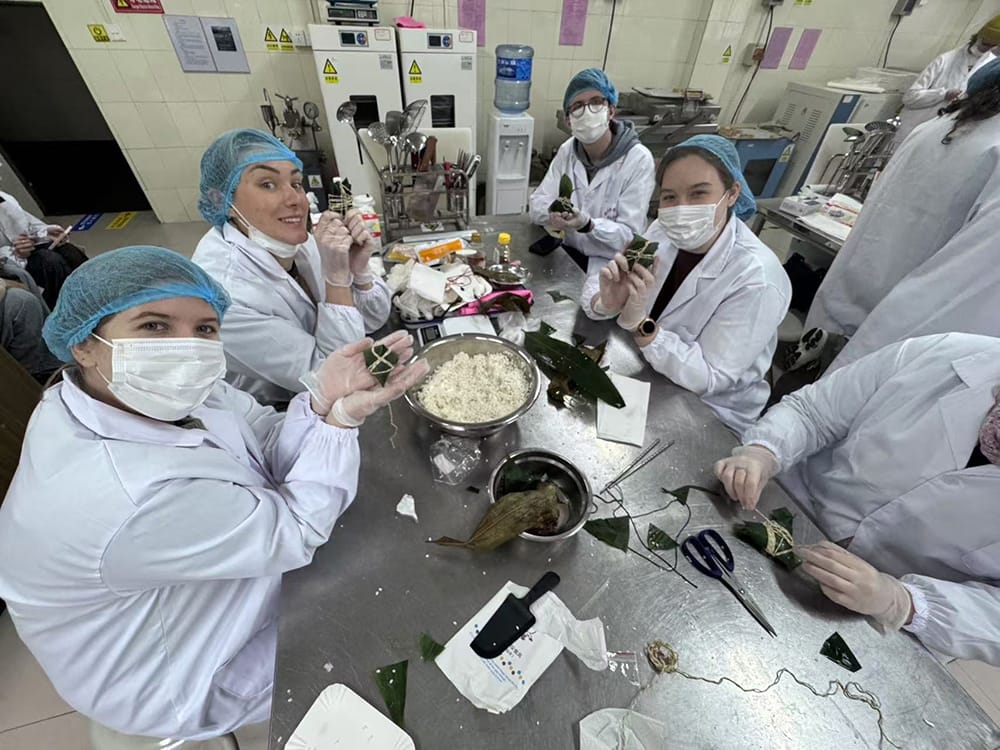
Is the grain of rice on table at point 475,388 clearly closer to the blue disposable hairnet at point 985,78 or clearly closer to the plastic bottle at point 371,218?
the plastic bottle at point 371,218

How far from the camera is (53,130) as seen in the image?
18.1ft

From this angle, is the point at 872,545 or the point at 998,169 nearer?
the point at 872,545

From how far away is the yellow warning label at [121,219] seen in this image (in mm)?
4320

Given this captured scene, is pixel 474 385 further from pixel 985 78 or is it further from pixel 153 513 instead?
pixel 985 78

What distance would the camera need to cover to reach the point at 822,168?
327 cm

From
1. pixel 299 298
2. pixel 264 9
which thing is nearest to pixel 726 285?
pixel 299 298

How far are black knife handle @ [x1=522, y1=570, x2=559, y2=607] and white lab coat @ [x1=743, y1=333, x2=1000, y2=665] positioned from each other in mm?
759

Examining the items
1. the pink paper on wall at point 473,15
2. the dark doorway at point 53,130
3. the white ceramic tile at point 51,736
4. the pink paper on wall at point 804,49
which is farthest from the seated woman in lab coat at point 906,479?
the dark doorway at point 53,130

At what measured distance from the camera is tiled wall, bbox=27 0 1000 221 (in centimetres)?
358

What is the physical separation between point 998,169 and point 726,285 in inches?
50.9

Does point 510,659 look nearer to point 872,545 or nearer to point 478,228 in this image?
point 872,545

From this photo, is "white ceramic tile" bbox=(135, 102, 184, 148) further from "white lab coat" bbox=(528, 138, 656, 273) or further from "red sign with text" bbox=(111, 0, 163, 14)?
"white lab coat" bbox=(528, 138, 656, 273)

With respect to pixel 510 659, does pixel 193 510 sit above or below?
above

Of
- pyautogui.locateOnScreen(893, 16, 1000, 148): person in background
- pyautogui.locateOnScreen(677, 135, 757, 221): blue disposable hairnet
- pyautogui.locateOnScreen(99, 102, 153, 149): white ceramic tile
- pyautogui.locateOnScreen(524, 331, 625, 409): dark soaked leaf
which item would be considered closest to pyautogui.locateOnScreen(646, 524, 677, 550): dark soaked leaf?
pyautogui.locateOnScreen(524, 331, 625, 409): dark soaked leaf
